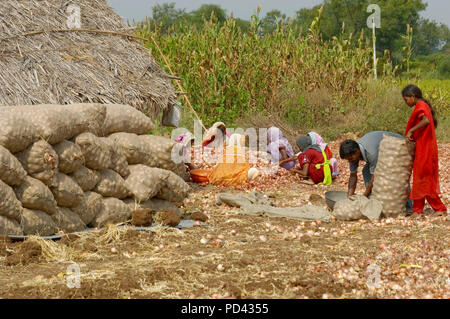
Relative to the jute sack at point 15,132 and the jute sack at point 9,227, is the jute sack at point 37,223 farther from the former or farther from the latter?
the jute sack at point 15,132

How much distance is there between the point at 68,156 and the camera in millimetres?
6035

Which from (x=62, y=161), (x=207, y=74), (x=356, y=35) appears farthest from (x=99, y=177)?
(x=356, y=35)

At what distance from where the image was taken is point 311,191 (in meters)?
9.43

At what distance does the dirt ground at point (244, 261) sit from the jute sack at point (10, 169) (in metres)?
0.56

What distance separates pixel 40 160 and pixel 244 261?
214 centimetres

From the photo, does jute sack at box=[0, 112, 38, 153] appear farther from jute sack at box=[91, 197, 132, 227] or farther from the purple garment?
the purple garment

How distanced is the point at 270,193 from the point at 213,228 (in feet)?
8.20

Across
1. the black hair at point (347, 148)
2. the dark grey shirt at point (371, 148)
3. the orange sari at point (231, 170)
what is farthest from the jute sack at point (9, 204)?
the orange sari at point (231, 170)

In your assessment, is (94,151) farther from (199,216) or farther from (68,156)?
(199,216)

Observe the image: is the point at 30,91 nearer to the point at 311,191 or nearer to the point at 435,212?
the point at 311,191

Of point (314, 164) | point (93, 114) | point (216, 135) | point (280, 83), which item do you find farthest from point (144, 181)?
point (280, 83)

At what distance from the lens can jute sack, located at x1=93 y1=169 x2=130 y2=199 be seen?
648 cm

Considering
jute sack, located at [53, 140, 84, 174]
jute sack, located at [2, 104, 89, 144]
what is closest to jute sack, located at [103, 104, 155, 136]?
jute sack, located at [2, 104, 89, 144]

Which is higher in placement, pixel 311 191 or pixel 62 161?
pixel 62 161
